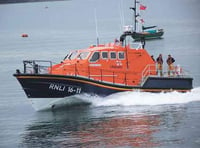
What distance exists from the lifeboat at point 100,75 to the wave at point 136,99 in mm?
230

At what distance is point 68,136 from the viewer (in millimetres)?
24500

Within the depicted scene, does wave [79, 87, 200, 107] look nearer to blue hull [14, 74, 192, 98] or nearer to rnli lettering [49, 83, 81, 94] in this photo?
blue hull [14, 74, 192, 98]

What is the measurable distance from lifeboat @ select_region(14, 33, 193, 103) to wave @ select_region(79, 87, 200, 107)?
230 mm

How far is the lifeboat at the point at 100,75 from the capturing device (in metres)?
29.1

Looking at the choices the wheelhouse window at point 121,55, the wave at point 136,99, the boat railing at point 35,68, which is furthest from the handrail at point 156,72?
the boat railing at point 35,68

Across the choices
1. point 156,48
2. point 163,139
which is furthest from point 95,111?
point 156,48

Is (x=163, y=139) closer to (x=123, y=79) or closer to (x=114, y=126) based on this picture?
(x=114, y=126)

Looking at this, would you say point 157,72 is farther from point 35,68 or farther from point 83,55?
point 35,68

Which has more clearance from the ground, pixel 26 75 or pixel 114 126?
pixel 26 75

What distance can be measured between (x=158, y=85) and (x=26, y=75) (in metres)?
6.28

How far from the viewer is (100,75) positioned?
99.5 ft

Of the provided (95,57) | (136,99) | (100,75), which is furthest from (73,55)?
(136,99)

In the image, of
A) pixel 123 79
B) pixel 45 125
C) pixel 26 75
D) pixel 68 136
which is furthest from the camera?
pixel 123 79

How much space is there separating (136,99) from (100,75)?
1.99m
